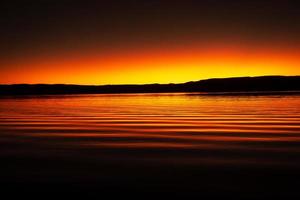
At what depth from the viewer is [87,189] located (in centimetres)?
652

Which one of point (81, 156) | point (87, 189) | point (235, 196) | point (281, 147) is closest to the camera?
point (235, 196)

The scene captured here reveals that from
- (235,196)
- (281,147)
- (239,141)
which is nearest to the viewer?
(235,196)

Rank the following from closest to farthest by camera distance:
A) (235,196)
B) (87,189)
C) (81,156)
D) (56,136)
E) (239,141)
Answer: (235,196) < (87,189) < (81,156) < (239,141) < (56,136)

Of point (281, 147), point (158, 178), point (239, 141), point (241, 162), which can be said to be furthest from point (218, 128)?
point (158, 178)

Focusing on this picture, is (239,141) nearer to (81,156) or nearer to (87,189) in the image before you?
(81,156)

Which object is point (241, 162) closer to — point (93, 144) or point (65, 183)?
point (65, 183)

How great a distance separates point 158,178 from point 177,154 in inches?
101

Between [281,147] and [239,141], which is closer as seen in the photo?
[281,147]

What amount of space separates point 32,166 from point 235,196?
15.5 ft

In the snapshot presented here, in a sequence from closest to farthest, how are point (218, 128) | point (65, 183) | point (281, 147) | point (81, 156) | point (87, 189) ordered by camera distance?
point (87, 189), point (65, 183), point (81, 156), point (281, 147), point (218, 128)

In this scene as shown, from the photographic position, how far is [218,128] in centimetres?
1548

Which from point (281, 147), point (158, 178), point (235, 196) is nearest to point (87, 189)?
point (158, 178)

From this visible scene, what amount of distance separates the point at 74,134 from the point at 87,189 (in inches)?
321

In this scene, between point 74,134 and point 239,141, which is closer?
point 239,141
